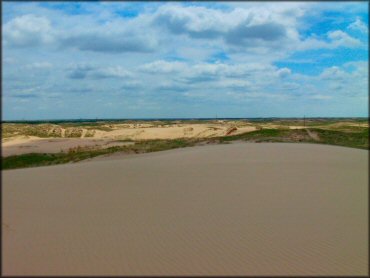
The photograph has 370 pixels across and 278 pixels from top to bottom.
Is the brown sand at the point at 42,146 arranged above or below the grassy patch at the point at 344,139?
below

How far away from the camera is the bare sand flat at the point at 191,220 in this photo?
24.8 ft

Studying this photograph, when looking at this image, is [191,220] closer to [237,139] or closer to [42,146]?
[237,139]

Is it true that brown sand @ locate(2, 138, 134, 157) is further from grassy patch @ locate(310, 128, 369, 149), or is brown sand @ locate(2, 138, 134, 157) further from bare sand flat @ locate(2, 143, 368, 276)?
grassy patch @ locate(310, 128, 369, 149)

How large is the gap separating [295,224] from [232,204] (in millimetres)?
2513

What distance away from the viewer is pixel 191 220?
1053 cm

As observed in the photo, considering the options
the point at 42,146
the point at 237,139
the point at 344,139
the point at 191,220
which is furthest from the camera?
the point at 42,146

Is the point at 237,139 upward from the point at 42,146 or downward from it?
upward

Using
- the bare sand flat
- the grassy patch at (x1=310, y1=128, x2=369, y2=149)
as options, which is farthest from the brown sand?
the grassy patch at (x1=310, y1=128, x2=369, y2=149)

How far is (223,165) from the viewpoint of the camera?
1950cm

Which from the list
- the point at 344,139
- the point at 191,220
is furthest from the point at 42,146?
the point at 191,220

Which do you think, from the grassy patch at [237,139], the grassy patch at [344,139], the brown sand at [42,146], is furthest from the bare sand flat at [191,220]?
the brown sand at [42,146]

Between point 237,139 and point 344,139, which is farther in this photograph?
point 237,139

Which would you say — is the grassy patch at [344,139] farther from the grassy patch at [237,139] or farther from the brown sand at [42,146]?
the brown sand at [42,146]

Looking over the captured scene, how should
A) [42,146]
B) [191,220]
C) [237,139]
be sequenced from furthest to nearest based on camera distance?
1. [42,146]
2. [237,139]
3. [191,220]
